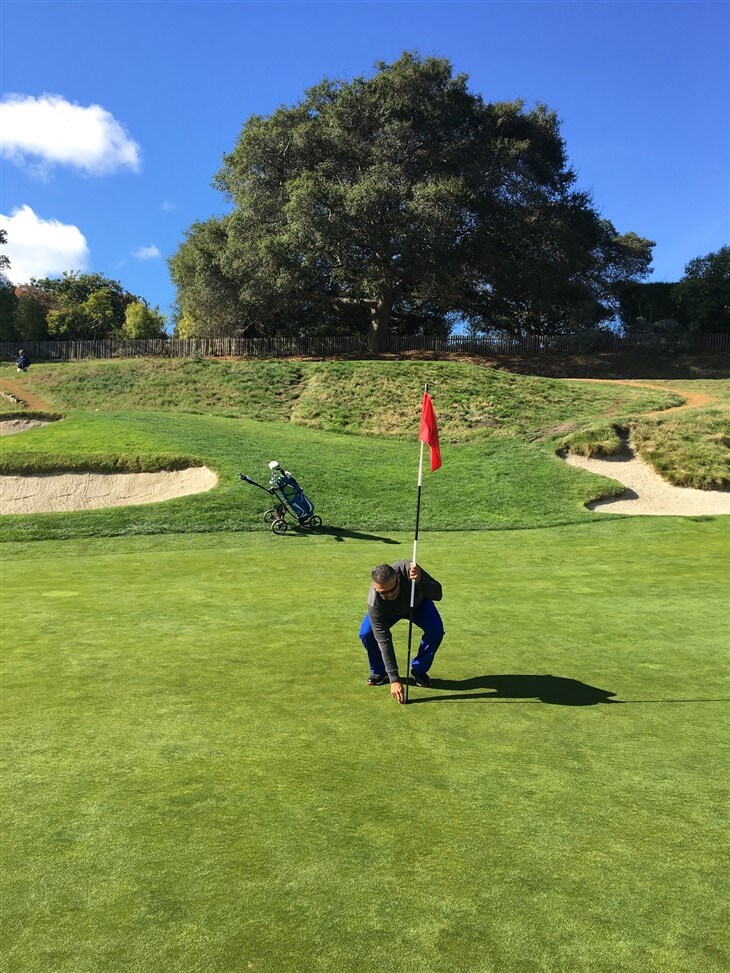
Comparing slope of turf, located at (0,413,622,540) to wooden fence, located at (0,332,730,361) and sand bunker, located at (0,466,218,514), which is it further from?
wooden fence, located at (0,332,730,361)

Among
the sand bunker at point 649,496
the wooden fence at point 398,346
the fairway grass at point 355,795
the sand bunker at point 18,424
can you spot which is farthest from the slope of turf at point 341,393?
the fairway grass at point 355,795

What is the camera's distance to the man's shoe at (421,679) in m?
7.77

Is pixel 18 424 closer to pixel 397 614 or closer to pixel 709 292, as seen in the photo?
pixel 397 614

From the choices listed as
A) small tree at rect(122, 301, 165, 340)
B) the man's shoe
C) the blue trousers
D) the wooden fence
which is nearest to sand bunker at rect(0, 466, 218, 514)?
the blue trousers

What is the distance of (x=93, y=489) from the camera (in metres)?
23.9

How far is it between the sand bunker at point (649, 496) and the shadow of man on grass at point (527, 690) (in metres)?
15.6

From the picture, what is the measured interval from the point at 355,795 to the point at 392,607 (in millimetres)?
2739

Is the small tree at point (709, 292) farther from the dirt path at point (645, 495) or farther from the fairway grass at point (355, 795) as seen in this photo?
the fairway grass at point (355, 795)

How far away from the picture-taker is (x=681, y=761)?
5.84 meters

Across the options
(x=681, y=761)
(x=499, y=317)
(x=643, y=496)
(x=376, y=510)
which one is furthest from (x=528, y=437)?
(x=499, y=317)

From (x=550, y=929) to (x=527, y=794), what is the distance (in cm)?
143

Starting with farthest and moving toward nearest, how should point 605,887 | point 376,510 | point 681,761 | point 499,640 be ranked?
point 376,510 < point 499,640 < point 681,761 < point 605,887

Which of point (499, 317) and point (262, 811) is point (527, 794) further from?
point (499, 317)

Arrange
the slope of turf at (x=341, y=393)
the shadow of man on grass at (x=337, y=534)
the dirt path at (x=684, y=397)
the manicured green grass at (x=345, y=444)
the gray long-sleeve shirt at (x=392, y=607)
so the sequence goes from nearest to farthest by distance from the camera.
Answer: the gray long-sleeve shirt at (x=392, y=607)
the shadow of man on grass at (x=337, y=534)
the manicured green grass at (x=345, y=444)
the dirt path at (x=684, y=397)
the slope of turf at (x=341, y=393)
